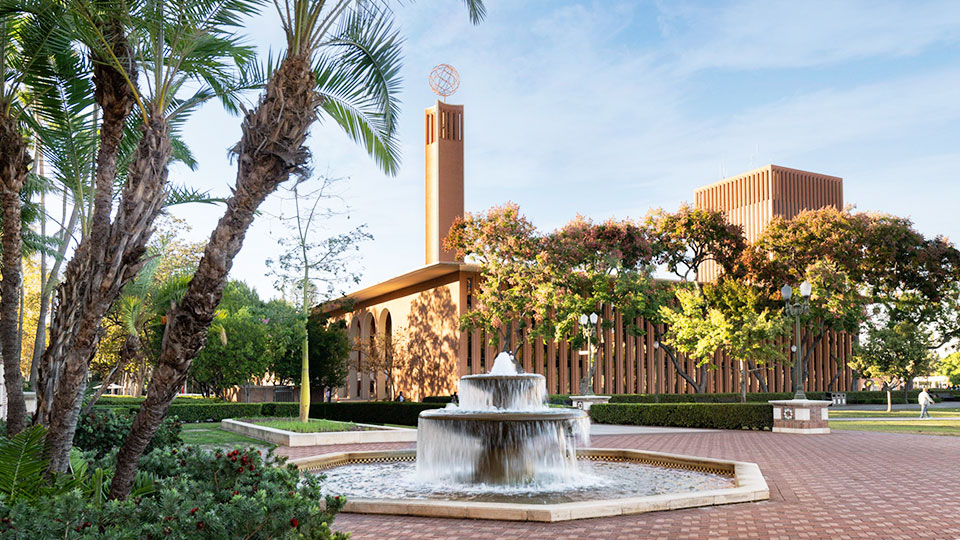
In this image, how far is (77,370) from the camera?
6117mm

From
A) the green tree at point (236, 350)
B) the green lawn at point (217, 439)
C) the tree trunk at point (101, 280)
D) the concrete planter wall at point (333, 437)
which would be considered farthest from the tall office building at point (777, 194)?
the tree trunk at point (101, 280)

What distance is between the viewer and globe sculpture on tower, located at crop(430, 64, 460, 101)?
53.8 metres

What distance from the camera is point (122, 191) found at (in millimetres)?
6957

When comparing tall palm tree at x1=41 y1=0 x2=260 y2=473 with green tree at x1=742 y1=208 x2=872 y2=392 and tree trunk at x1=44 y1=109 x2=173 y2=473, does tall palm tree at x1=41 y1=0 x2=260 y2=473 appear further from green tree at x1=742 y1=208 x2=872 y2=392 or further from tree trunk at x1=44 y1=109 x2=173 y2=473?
green tree at x1=742 y1=208 x2=872 y2=392

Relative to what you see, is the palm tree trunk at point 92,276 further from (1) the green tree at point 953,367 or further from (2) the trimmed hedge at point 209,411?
(1) the green tree at point 953,367

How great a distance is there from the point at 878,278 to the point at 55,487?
42261 millimetres

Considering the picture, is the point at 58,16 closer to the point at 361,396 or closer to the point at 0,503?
the point at 0,503

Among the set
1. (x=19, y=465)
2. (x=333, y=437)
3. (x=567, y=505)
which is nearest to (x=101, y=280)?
(x=19, y=465)

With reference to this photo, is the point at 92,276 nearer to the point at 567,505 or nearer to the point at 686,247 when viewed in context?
the point at 567,505

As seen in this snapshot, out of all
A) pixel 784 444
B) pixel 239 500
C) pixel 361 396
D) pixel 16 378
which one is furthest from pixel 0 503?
pixel 361 396

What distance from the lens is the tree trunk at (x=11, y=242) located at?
7852 millimetres

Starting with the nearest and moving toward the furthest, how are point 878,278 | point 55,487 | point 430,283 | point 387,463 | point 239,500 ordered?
1. point 239,500
2. point 55,487
3. point 387,463
4. point 878,278
5. point 430,283

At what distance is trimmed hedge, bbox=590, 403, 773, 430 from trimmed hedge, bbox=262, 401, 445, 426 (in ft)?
20.1

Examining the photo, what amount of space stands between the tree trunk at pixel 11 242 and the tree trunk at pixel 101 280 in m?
1.15
